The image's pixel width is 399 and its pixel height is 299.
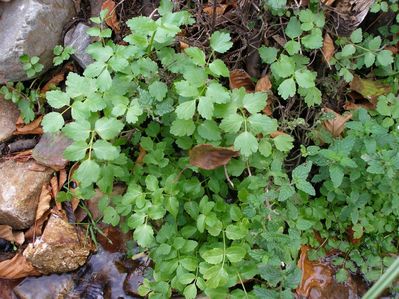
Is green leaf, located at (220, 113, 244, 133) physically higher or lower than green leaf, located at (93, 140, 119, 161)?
lower

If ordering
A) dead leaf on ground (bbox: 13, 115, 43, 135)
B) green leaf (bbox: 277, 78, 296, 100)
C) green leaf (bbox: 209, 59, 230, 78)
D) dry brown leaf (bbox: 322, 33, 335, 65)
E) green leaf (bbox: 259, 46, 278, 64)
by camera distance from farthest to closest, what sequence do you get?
dead leaf on ground (bbox: 13, 115, 43, 135) → dry brown leaf (bbox: 322, 33, 335, 65) → green leaf (bbox: 259, 46, 278, 64) → green leaf (bbox: 277, 78, 296, 100) → green leaf (bbox: 209, 59, 230, 78)

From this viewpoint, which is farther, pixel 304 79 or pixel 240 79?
pixel 240 79

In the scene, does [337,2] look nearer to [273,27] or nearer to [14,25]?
[273,27]

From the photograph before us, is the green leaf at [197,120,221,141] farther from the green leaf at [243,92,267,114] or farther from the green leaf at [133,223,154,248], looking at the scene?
the green leaf at [133,223,154,248]

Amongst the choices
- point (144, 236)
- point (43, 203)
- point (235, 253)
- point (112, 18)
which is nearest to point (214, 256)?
point (235, 253)

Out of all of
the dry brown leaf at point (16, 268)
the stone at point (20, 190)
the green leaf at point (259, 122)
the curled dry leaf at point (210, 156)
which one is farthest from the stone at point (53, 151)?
the green leaf at point (259, 122)

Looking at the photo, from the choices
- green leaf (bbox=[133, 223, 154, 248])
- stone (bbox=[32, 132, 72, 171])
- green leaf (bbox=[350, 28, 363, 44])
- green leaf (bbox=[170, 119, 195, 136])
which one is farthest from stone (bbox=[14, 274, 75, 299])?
green leaf (bbox=[350, 28, 363, 44])

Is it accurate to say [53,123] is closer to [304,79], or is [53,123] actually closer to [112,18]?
[112,18]
